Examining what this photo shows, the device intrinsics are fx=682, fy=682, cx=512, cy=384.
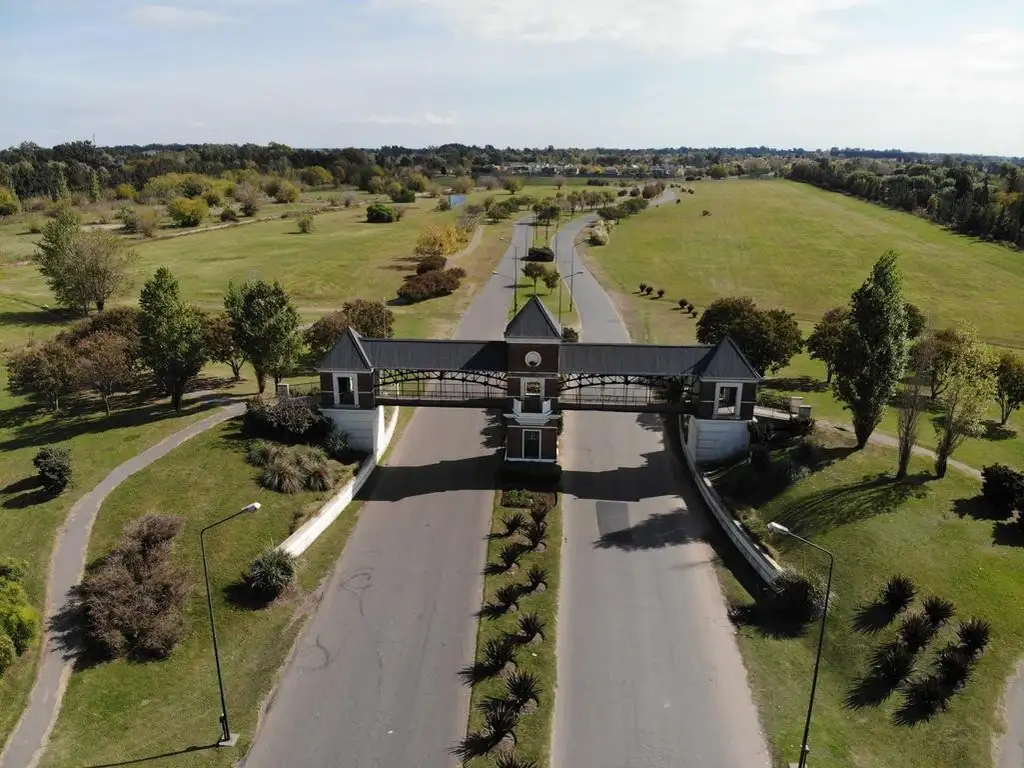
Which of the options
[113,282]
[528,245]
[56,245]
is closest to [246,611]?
[113,282]

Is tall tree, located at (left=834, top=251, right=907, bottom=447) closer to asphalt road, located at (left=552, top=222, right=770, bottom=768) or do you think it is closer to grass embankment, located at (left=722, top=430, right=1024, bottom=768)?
grass embankment, located at (left=722, top=430, right=1024, bottom=768)

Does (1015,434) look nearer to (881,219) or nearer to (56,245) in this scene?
(56,245)

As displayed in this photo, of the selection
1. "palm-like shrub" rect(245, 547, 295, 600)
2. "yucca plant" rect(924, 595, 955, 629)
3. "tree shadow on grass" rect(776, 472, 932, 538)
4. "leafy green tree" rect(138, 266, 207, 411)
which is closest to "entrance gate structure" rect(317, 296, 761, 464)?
"tree shadow on grass" rect(776, 472, 932, 538)

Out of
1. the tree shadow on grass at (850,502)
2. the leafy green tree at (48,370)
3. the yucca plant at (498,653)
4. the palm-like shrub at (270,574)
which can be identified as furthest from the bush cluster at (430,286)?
the yucca plant at (498,653)

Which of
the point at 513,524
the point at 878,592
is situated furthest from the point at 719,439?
the point at 513,524

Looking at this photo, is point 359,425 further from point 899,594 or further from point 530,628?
point 899,594
